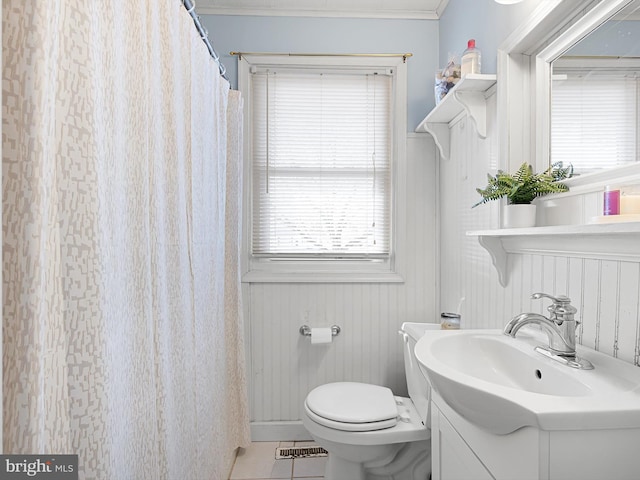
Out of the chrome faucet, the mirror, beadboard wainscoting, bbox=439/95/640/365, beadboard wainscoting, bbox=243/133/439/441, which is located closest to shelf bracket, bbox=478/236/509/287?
beadboard wainscoting, bbox=439/95/640/365

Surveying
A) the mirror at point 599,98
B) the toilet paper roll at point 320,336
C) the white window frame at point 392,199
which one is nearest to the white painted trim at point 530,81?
the mirror at point 599,98

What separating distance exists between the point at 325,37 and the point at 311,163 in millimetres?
708

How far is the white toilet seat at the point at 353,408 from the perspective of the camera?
1529mm

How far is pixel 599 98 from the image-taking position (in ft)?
3.38

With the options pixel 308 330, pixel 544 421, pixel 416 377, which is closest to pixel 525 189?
pixel 544 421

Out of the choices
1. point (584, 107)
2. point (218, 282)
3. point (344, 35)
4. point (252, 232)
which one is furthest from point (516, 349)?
point (344, 35)

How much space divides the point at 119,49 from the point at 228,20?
1584 mm

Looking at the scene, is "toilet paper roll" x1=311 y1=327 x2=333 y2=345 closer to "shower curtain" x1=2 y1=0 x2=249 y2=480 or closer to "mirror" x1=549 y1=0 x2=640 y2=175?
"shower curtain" x1=2 y1=0 x2=249 y2=480

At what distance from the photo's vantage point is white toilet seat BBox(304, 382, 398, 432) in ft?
5.02

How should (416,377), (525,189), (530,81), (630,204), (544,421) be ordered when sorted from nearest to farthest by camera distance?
(544,421) < (630,204) < (525,189) < (530,81) < (416,377)

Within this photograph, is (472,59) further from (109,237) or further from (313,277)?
Answer: (109,237)

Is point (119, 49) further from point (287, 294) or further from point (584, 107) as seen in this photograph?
point (287, 294)

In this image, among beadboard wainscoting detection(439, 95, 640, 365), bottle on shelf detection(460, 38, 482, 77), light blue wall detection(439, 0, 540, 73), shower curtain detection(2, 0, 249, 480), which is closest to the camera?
shower curtain detection(2, 0, 249, 480)

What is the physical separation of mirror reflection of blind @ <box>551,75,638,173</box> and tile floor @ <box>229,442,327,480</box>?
1.73 metres
